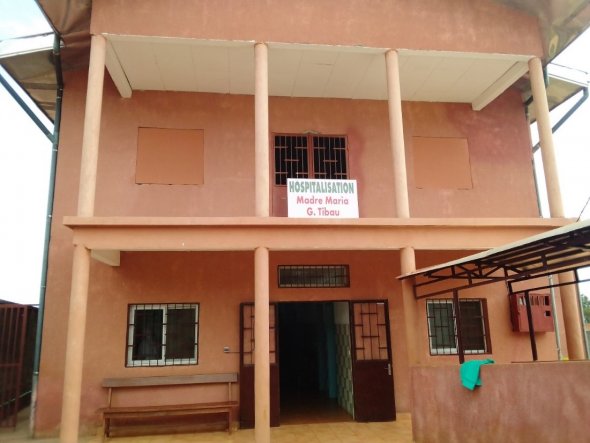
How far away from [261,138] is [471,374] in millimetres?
4302

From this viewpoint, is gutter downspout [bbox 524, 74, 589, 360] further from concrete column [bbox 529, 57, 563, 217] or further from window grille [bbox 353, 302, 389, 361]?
window grille [bbox 353, 302, 389, 361]

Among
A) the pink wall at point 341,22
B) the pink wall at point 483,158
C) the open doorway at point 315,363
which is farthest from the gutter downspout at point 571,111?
the open doorway at point 315,363

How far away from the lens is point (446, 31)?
839cm

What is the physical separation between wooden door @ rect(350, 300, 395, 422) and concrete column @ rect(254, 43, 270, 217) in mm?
3036

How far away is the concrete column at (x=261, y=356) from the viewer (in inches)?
258

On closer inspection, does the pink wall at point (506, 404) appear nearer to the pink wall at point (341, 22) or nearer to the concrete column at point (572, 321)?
the concrete column at point (572, 321)

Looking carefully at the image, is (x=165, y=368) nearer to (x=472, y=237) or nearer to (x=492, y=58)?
(x=472, y=237)

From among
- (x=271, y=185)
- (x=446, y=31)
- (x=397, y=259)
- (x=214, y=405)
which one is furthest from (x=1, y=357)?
(x=446, y=31)

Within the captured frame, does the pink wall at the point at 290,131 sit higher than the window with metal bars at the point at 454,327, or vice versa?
the pink wall at the point at 290,131

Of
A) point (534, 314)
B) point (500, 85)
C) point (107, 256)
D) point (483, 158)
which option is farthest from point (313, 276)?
point (500, 85)

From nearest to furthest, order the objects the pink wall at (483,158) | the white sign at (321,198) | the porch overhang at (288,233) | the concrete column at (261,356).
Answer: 1. the concrete column at (261,356)
2. the porch overhang at (288,233)
3. the white sign at (321,198)
4. the pink wall at (483,158)

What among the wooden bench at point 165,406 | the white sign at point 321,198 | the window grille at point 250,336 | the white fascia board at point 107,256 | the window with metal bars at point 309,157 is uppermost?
the window with metal bars at point 309,157

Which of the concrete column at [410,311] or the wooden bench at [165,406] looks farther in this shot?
the wooden bench at [165,406]

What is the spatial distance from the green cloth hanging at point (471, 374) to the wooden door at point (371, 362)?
308cm
